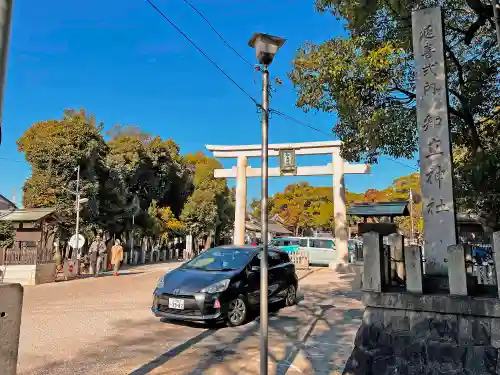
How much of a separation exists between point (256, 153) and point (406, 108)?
1529 cm

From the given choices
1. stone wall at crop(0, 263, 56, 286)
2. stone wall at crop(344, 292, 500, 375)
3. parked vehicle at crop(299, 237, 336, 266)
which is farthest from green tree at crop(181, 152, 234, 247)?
stone wall at crop(344, 292, 500, 375)

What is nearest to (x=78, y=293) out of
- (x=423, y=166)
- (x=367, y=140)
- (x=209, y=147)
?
(x=367, y=140)

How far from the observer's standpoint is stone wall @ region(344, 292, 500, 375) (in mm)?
3797

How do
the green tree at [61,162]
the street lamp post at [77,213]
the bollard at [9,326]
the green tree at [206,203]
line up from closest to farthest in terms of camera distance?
the bollard at [9,326], the street lamp post at [77,213], the green tree at [61,162], the green tree at [206,203]

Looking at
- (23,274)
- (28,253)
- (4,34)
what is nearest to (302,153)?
(28,253)

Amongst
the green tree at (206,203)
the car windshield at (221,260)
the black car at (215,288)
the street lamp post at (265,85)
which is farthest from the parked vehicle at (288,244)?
the street lamp post at (265,85)

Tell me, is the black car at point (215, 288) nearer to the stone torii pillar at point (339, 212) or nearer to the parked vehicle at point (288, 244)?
the stone torii pillar at point (339, 212)

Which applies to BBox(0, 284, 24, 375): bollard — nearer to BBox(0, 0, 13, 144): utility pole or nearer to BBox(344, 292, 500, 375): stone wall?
BBox(0, 0, 13, 144): utility pole

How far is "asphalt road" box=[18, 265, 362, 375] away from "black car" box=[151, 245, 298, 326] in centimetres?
28

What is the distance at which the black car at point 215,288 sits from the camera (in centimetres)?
666

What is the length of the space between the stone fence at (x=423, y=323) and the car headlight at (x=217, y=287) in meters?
2.80

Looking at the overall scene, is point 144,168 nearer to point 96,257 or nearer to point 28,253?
point 96,257

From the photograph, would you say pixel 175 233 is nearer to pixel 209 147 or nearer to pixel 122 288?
pixel 209 147

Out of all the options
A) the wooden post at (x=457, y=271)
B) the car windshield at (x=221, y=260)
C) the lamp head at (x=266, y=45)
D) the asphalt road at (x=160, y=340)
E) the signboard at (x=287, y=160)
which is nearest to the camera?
the wooden post at (x=457, y=271)
